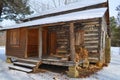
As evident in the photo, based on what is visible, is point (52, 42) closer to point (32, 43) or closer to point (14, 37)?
point (32, 43)

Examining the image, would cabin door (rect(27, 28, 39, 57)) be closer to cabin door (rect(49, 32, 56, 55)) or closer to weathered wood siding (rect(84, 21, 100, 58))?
cabin door (rect(49, 32, 56, 55))

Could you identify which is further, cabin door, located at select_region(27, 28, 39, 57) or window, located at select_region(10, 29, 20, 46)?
cabin door, located at select_region(27, 28, 39, 57)

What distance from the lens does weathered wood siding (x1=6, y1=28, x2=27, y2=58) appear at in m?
13.7

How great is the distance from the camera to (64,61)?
10703 mm

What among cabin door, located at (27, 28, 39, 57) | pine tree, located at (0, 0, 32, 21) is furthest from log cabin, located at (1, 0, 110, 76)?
pine tree, located at (0, 0, 32, 21)

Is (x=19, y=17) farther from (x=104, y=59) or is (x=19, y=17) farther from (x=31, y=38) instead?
(x=104, y=59)

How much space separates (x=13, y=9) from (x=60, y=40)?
8.49 meters

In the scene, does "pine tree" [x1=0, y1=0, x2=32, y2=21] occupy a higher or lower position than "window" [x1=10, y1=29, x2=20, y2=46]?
higher

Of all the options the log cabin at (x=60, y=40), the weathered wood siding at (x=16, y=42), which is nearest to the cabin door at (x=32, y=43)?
the log cabin at (x=60, y=40)

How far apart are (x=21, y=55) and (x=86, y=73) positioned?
5269 millimetres

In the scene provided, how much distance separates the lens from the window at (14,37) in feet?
47.2

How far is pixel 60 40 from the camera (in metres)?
14.5

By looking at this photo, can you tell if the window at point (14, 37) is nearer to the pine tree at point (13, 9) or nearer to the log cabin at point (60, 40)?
the log cabin at point (60, 40)

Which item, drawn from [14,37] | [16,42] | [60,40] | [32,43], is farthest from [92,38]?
[14,37]
